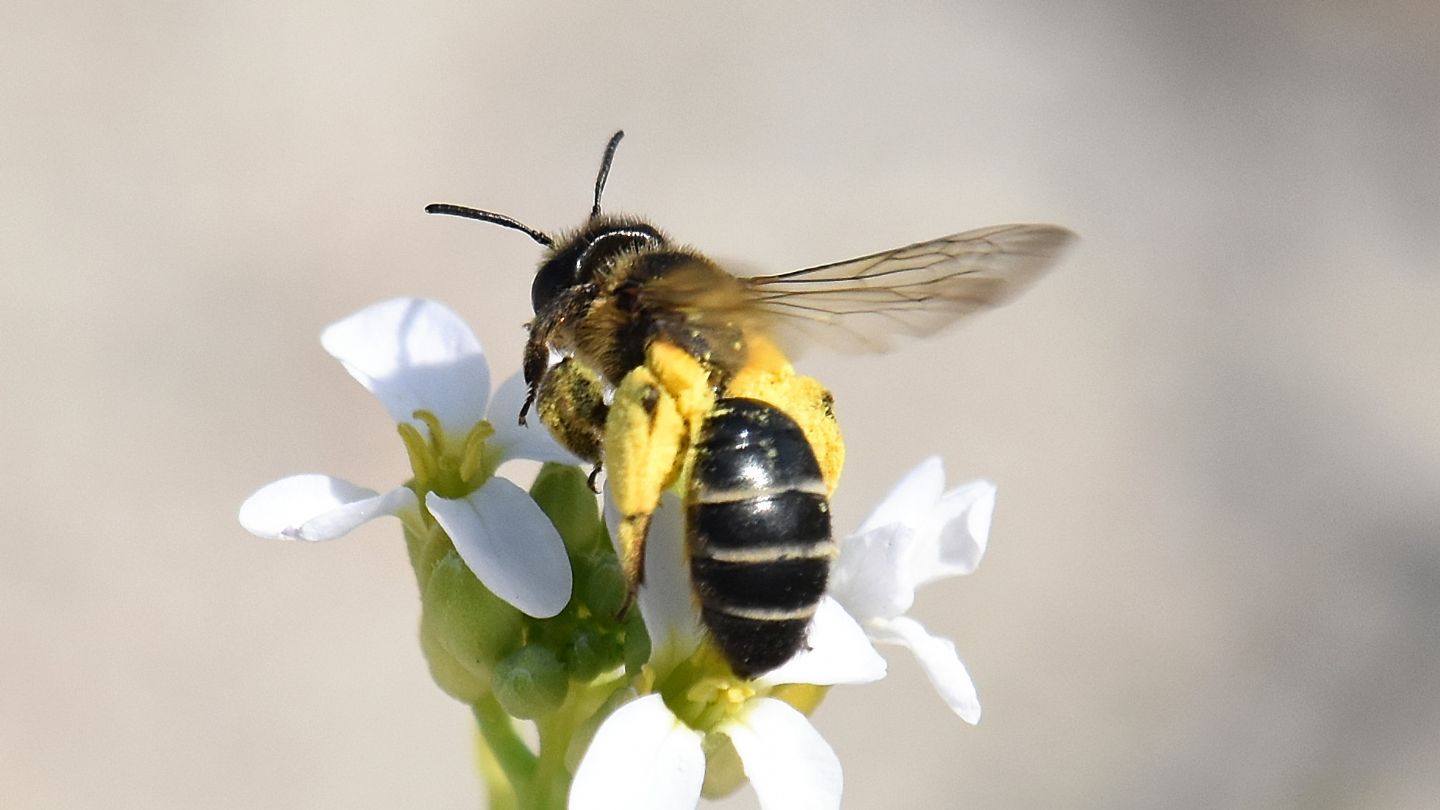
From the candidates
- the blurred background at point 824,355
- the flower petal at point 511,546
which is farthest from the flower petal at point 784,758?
the blurred background at point 824,355

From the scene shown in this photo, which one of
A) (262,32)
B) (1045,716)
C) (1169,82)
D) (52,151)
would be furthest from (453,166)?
(1169,82)

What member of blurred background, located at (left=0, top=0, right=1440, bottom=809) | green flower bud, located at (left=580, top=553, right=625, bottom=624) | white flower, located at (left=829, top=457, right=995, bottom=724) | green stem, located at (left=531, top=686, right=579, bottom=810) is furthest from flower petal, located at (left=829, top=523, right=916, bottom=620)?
blurred background, located at (left=0, top=0, right=1440, bottom=809)

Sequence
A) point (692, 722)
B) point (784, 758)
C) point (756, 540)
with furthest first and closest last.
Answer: point (692, 722) → point (784, 758) → point (756, 540)

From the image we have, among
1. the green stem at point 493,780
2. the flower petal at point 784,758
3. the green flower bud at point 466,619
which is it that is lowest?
the green stem at point 493,780

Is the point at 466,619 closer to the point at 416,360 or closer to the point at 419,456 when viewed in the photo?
the point at 419,456

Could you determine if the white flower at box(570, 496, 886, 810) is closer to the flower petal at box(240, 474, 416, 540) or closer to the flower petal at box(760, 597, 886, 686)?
the flower petal at box(760, 597, 886, 686)

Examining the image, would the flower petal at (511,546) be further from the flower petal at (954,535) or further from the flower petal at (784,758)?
the flower petal at (954,535)

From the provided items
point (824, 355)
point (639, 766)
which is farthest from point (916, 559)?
point (824, 355)

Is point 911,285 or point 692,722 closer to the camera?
point 692,722

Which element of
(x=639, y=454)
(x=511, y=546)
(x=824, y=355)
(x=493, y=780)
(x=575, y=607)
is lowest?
(x=493, y=780)
